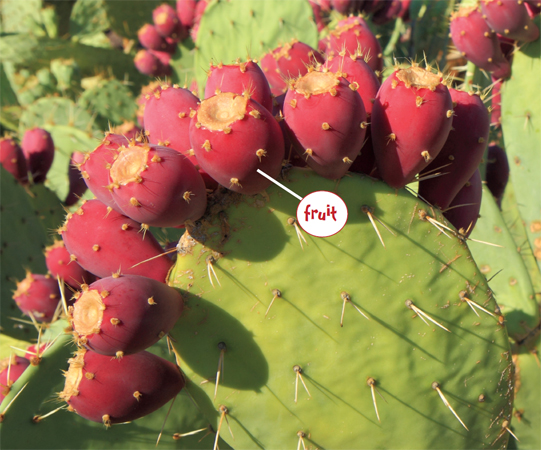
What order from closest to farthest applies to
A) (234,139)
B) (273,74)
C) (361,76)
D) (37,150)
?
(234,139) → (361,76) → (273,74) → (37,150)

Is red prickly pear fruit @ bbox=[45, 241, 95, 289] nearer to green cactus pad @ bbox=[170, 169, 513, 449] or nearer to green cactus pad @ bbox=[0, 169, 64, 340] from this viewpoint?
green cactus pad @ bbox=[0, 169, 64, 340]

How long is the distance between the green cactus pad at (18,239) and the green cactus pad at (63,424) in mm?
771

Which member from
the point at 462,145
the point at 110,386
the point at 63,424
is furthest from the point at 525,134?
the point at 63,424

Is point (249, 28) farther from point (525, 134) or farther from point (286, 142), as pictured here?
point (286, 142)

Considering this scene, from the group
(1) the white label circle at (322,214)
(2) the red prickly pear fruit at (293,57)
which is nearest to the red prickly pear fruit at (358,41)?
(2) the red prickly pear fruit at (293,57)

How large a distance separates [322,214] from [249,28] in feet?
4.57

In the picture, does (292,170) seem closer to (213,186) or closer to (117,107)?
(213,186)

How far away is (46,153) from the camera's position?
212cm

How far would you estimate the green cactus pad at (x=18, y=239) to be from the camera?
1913 millimetres

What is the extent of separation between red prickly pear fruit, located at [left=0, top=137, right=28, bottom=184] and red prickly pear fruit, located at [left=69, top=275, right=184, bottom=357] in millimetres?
1498

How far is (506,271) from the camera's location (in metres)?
1.59

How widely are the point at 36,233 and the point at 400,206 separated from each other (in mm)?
1646

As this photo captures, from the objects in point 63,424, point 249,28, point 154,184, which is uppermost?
A: point 154,184

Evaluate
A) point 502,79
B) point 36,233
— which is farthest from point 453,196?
point 36,233
